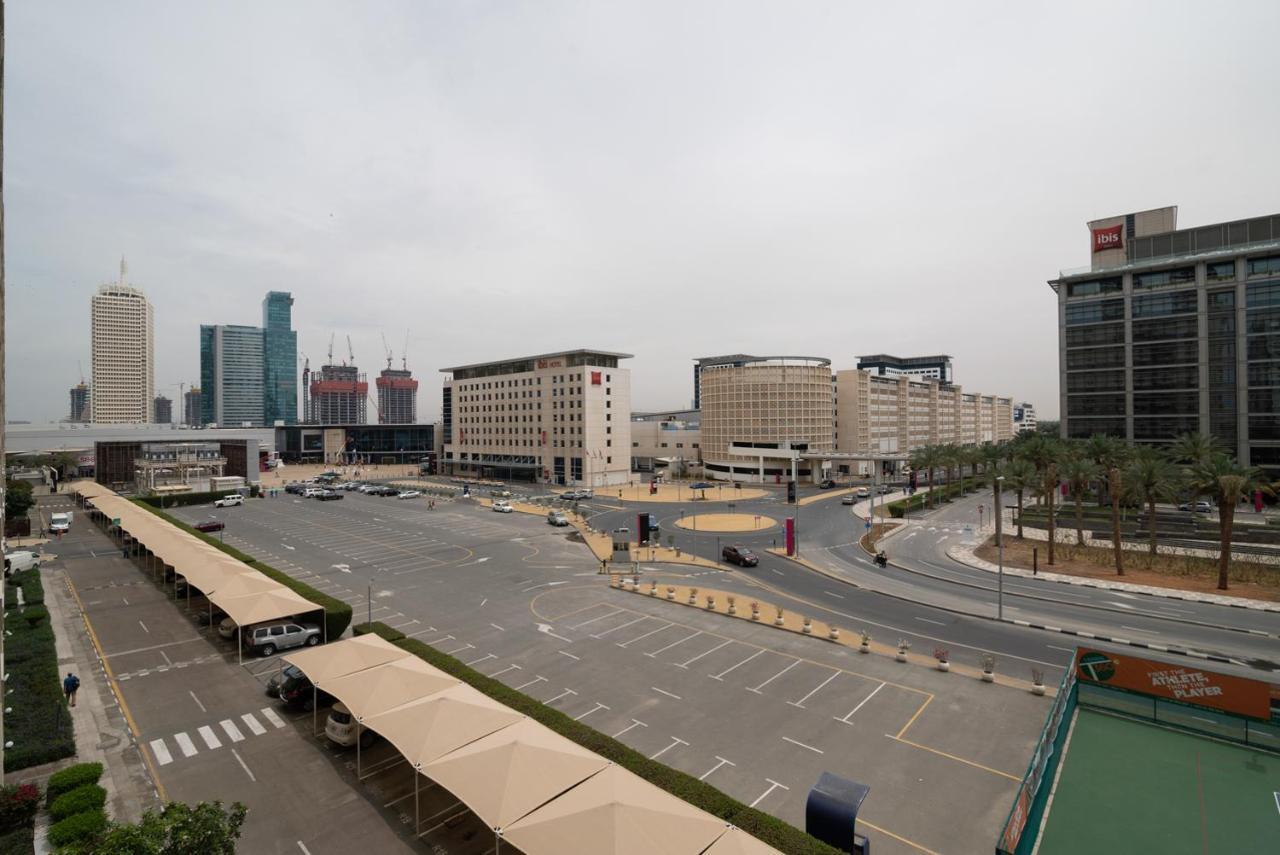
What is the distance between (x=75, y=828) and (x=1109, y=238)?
121533mm

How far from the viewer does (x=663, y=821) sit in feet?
42.6

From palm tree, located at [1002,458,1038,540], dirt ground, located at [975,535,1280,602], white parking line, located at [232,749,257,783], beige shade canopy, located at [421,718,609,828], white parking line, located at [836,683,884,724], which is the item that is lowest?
dirt ground, located at [975,535,1280,602]

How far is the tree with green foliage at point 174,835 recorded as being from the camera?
9875 mm

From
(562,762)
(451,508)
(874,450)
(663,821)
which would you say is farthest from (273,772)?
(874,450)

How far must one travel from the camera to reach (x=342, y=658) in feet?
72.6

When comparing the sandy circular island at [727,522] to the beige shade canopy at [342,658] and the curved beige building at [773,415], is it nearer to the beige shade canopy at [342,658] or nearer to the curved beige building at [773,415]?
the curved beige building at [773,415]

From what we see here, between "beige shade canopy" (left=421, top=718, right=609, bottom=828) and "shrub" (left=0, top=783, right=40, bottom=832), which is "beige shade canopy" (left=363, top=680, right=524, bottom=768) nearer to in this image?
"beige shade canopy" (left=421, top=718, right=609, bottom=828)

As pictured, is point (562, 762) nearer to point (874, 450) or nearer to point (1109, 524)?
point (1109, 524)

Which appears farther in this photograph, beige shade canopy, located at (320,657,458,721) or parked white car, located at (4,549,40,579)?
parked white car, located at (4,549,40,579)

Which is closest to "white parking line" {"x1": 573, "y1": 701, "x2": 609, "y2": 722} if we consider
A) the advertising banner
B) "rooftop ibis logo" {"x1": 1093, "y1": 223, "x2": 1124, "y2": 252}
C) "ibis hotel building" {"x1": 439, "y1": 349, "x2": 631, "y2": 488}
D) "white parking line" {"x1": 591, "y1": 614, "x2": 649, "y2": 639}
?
"white parking line" {"x1": 591, "y1": 614, "x2": 649, "y2": 639}

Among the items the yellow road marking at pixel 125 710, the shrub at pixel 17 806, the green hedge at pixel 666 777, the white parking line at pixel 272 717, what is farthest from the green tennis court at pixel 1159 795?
the shrub at pixel 17 806

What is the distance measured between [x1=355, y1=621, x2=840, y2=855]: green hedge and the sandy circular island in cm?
4456

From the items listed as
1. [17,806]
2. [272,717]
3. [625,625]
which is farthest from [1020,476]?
[17,806]

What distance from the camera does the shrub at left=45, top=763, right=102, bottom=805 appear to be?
674 inches
